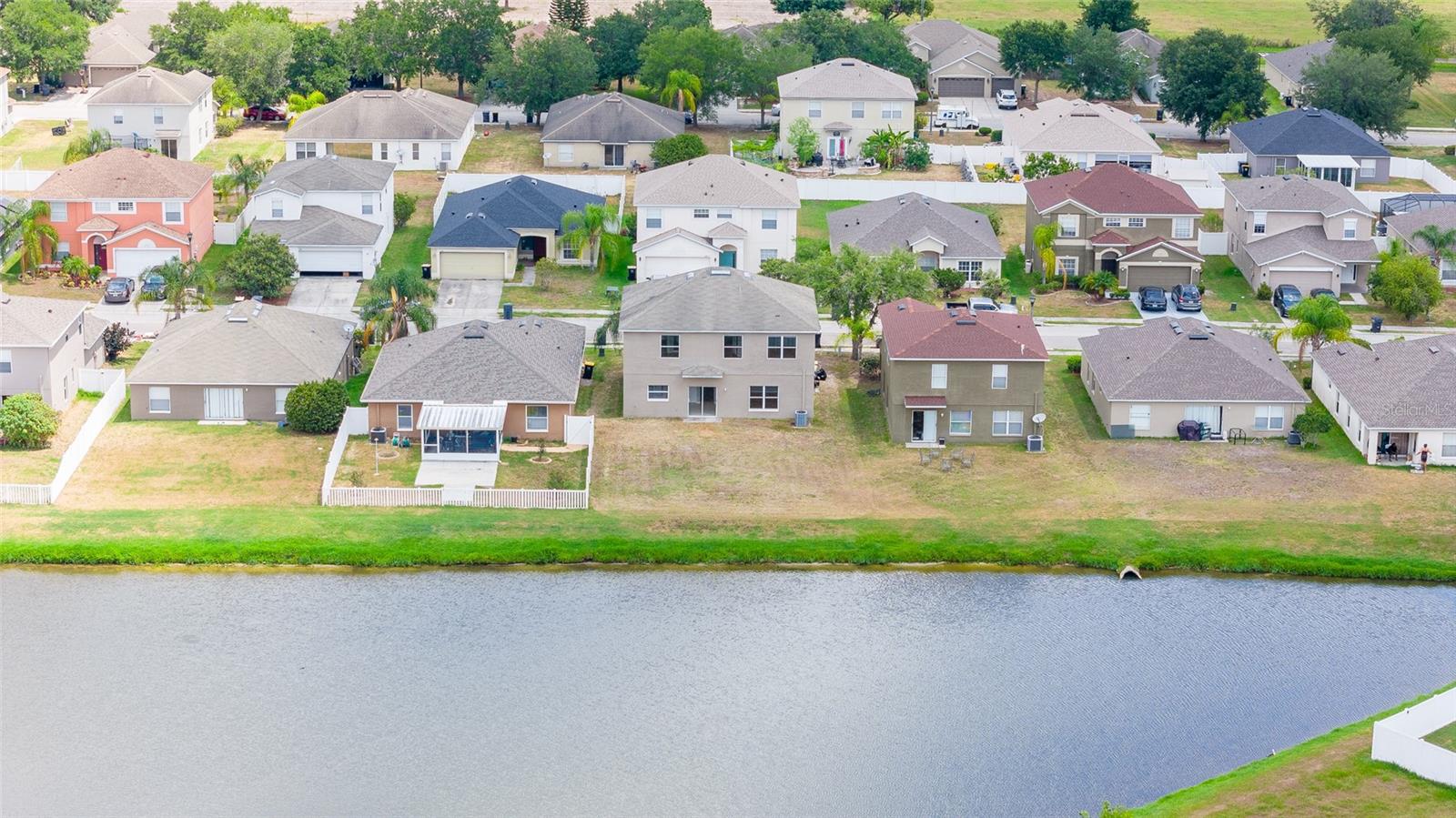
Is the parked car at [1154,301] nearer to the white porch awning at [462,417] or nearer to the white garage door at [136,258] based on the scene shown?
the white porch awning at [462,417]

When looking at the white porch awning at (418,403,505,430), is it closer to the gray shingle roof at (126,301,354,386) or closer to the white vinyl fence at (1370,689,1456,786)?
the gray shingle roof at (126,301,354,386)

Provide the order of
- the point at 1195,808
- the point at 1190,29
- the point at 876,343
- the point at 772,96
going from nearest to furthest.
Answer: the point at 1195,808, the point at 876,343, the point at 772,96, the point at 1190,29

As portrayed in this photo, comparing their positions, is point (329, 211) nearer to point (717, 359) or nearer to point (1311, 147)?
point (717, 359)

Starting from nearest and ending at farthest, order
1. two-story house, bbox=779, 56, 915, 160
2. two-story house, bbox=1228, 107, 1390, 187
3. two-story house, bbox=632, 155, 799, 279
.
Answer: two-story house, bbox=632, 155, 799, 279, two-story house, bbox=1228, 107, 1390, 187, two-story house, bbox=779, 56, 915, 160

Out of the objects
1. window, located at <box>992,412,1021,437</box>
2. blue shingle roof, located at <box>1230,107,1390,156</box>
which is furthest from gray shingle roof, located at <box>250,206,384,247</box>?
blue shingle roof, located at <box>1230,107,1390,156</box>

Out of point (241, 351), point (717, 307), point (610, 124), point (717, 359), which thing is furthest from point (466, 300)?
point (610, 124)

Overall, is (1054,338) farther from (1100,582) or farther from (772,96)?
(772,96)

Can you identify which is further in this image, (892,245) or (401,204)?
(401,204)

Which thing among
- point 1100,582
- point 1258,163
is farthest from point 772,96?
point 1100,582
